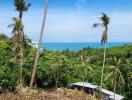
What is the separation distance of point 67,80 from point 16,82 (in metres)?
13.4

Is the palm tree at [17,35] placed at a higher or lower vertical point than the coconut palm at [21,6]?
lower

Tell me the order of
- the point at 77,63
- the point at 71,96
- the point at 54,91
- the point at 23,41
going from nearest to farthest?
the point at 23,41 < the point at 71,96 < the point at 54,91 < the point at 77,63

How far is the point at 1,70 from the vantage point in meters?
40.8

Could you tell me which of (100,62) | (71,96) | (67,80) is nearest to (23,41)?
(71,96)

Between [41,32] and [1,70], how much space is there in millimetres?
15602

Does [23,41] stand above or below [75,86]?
above

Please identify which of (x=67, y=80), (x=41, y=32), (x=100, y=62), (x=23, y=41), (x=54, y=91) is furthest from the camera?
(x=100, y=62)

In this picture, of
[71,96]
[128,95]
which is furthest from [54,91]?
[128,95]

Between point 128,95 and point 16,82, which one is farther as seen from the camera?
point 128,95

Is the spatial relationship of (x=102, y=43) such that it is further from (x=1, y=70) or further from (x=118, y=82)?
(x=118, y=82)

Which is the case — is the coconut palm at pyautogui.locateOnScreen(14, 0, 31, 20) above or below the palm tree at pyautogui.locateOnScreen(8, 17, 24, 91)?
above

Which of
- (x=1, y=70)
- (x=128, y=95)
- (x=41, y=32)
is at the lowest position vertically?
(x=128, y=95)

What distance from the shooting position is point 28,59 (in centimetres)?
5047

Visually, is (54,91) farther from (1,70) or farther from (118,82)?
(118,82)
